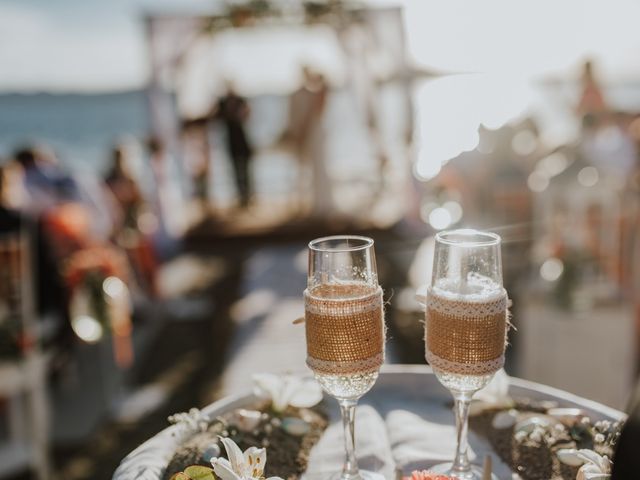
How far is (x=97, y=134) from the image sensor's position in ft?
118

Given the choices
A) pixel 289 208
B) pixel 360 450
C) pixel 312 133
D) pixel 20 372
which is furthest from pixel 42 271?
pixel 289 208

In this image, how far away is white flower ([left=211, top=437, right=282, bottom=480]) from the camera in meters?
0.93

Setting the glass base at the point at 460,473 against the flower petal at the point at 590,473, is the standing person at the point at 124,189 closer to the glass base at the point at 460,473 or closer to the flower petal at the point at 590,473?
the glass base at the point at 460,473

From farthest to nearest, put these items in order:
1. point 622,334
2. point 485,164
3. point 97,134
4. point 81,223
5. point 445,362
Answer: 1. point 97,134
2. point 485,164
3. point 81,223
4. point 622,334
5. point 445,362

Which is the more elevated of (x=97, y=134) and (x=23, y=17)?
(x=23, y=17)

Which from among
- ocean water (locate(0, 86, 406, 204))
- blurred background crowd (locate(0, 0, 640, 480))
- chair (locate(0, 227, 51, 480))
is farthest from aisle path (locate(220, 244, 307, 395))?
ocean water (locate(0, 86, 406, 204))

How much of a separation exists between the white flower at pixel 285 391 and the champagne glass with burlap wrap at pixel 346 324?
0.66ft

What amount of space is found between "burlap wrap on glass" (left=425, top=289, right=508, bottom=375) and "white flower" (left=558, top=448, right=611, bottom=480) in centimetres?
21

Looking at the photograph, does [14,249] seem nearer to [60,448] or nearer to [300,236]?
[60,448]

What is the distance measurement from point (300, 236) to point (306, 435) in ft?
20.2

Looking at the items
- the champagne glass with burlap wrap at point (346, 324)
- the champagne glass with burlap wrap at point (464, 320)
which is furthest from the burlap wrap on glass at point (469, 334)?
the champagne glass with burlap wrap at point (346, 324)

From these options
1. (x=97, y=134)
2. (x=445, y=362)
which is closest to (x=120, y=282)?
(x=445, y=362)

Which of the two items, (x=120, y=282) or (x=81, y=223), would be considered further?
(x=81, y=223)

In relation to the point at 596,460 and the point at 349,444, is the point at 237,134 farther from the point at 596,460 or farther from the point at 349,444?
the point at 596,460
